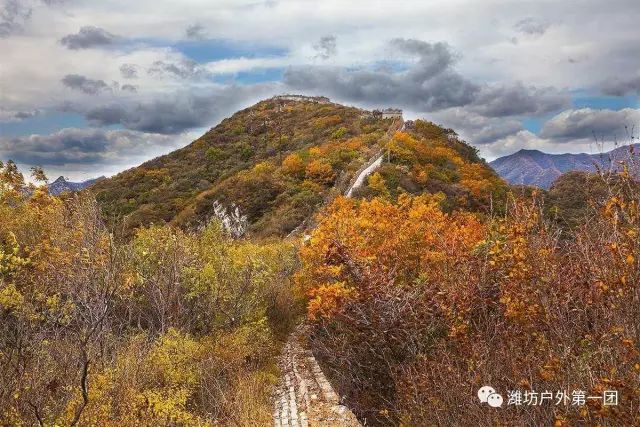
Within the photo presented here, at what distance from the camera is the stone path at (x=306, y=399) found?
1080cm

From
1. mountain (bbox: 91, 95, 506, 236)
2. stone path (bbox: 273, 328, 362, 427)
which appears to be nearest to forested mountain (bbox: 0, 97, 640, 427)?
stone path (bbox: 273, 328, 362, 427)

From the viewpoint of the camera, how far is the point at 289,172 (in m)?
50.9

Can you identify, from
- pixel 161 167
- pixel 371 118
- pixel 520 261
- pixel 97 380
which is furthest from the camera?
pixel 161 167

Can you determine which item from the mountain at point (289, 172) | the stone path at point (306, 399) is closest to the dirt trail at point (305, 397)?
the stone path at point (306, 399)

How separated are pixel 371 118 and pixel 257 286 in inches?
2265

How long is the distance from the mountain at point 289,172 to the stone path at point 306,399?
1315 centimetres

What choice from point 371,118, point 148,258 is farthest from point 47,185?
point 371,118

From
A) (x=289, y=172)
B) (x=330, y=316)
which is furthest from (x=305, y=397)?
(x=289, y=172)

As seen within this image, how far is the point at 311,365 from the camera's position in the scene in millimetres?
14469

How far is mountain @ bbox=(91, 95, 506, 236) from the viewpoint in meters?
40.4

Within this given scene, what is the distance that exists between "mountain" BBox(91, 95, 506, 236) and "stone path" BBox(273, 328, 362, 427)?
13.2 m

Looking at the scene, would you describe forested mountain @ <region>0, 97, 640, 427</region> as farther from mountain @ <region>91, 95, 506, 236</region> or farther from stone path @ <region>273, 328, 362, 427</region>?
mountain @ <region>91, 95, 506, 236</region>

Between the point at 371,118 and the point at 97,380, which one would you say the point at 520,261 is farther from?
the point at 371,118

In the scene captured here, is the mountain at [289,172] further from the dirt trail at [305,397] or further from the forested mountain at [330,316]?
the dirt trail at [305,397]
